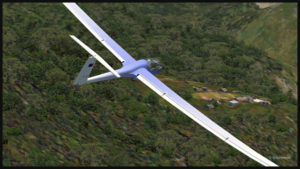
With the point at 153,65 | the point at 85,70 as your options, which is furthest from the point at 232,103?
the point at 85,70

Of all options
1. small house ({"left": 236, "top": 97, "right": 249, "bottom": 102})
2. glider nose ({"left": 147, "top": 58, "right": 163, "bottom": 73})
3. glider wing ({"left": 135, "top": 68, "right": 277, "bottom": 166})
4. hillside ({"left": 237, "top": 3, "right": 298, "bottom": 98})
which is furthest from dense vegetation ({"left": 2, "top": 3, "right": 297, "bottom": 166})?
hillside ({"left": 237, "top": 3, "right": 298, "bottom": 98})

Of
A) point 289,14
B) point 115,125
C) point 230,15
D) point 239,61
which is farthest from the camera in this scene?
point 230,15

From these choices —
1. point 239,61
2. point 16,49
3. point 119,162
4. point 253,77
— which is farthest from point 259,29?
point 119,162

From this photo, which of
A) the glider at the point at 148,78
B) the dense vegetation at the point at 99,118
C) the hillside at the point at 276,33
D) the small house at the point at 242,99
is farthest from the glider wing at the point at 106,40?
the hillside at the point at 276,33

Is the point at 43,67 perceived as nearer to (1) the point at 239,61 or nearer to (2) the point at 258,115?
(2) the point at 258,115

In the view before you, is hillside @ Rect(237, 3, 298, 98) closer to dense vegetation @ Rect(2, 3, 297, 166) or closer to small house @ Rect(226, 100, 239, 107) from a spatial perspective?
dense vegetation @ Rect(2, 3, 297, 166)

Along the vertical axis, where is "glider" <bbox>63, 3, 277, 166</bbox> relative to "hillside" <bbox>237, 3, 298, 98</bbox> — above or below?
above
